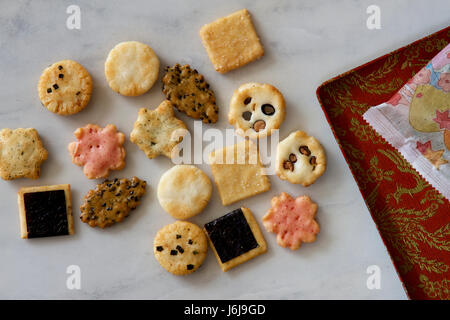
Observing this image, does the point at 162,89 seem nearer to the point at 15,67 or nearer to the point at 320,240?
the point at 15,67

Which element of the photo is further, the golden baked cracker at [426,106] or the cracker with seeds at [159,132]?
the cracker with seeds at [159,132]

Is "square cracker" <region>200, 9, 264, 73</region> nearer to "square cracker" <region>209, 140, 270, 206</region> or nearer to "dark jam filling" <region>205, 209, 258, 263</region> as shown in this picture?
"square cracker" <region>209, 140, 270, 206</region>

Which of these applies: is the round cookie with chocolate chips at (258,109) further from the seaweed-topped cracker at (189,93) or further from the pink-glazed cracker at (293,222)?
the pink-glazed cracker at (293,222)

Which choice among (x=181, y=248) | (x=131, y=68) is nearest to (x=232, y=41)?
(x=131, y=68)

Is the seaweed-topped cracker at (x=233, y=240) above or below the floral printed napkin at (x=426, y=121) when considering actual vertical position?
below

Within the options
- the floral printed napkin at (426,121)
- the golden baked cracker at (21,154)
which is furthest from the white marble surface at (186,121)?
the floral printed napkin at (426,121)

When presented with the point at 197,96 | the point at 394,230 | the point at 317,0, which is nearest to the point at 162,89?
the point at 197,96

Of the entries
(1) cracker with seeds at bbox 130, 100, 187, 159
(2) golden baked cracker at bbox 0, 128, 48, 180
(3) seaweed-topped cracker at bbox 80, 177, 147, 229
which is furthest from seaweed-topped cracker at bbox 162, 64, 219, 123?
(2) golden baked cracker at bbox 0, 128, 48, 180

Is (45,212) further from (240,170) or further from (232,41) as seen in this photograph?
(232,41)
